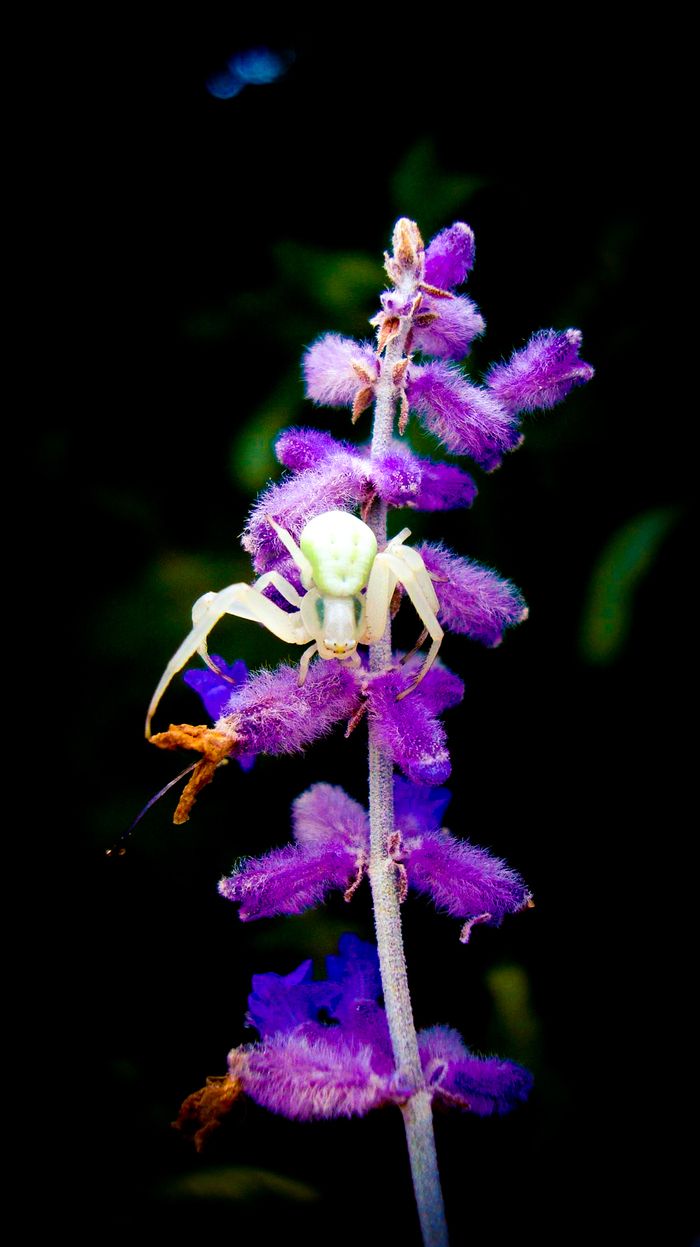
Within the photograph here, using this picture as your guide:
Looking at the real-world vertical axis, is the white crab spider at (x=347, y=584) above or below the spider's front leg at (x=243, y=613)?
below

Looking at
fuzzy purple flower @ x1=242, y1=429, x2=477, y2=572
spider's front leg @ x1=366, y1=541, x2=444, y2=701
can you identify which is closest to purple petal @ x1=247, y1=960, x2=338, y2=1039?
spider's front leg @ x1=366, y1=541, x2=444, y2=701

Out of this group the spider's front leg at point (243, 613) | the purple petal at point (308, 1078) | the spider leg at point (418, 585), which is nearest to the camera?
the purple petal at point (308, 1078)

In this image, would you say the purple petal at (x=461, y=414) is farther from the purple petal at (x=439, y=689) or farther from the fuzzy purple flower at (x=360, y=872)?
the fuzzy purple flower at (x=360, y=872)

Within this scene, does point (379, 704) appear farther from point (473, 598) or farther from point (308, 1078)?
point (308, 1078)

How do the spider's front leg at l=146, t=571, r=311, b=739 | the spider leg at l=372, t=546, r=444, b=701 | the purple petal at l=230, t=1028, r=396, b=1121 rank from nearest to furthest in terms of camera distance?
the purple petal at l=230, t=1028, r=396, b=1121
the spider leg at l=372, t=546, r=444, b=701
the spider's front leg at l=146, t=571, r=311, b=739

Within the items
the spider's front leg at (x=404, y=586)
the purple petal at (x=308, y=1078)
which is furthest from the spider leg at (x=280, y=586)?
the purple petal at (x=308, y=1078)

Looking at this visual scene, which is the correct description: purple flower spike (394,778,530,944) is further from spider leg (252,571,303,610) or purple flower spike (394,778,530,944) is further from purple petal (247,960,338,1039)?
spider leg (252,571,303,610)

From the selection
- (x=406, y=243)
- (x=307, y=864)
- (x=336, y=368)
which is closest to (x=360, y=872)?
(x=307, y=864)
